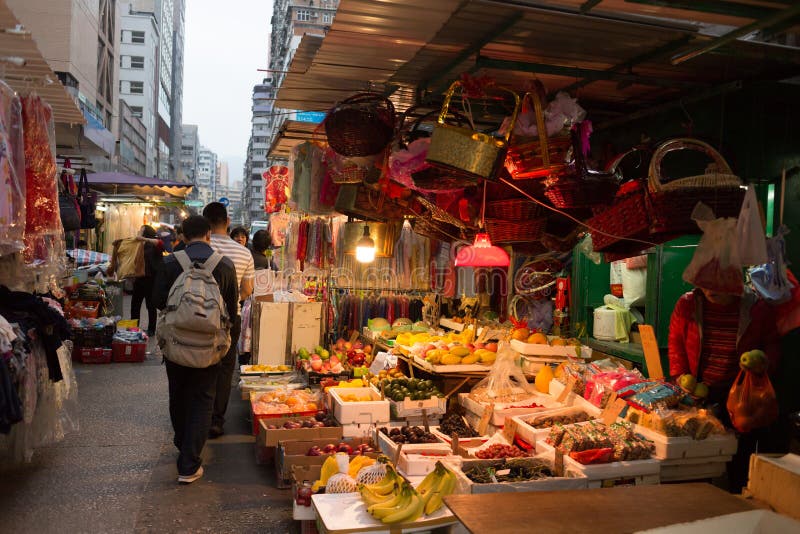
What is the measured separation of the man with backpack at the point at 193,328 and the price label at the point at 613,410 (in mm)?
2960

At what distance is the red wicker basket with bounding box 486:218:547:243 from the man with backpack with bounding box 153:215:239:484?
2.21 meters

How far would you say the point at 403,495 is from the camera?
376 cm

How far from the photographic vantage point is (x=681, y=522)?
7.23ft

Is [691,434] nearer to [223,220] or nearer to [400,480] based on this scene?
[400,480]

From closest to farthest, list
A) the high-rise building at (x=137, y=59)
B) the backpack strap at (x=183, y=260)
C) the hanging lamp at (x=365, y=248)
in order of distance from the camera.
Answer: the backpack strap at (x=183, y=260) → the hanging lamp at (x=365, y=248) → the high-rise building at (x=137, y=59)

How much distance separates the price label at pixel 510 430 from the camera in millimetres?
5020

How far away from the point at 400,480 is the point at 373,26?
2.71 m

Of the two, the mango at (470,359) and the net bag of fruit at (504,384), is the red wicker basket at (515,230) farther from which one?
the mango at (470,359)

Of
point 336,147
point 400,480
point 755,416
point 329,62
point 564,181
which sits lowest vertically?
point 400,480

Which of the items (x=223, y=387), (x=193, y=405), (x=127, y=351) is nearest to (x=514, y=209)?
(x=193, y=405)

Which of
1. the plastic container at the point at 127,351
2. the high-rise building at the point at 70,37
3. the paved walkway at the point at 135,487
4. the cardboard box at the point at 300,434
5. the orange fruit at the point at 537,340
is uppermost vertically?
the high-rise building at the point at 70,37

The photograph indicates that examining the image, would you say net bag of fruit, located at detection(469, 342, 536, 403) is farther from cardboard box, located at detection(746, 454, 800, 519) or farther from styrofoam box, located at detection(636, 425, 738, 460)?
cardboard box, located at detection(746, 454, 800, 519)

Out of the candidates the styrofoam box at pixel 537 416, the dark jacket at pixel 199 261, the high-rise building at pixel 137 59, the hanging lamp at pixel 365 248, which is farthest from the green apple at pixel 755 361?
the high-rise building at pixel 137 59

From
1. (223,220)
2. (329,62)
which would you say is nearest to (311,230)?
(223,220)
